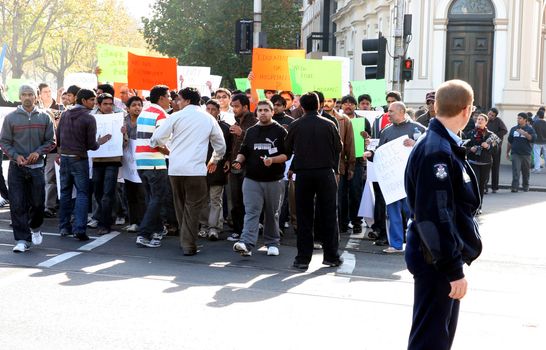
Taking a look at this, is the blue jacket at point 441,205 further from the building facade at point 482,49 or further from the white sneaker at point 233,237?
the building facade at point 482,49

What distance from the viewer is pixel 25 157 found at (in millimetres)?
10984

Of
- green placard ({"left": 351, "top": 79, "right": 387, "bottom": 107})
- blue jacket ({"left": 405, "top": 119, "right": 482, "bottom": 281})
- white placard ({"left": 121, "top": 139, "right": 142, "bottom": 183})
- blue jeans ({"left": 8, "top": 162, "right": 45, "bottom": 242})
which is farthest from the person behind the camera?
green placard ({"left": 351, "top": 79, "right": 387, "bottom": 107})

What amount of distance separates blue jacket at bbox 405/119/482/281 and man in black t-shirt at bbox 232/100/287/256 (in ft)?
19.0

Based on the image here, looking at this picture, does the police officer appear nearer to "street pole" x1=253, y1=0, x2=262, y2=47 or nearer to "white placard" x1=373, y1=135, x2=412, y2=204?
"white placard" x1=373, y1=135, x2=412, y2=204

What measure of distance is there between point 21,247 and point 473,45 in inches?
835

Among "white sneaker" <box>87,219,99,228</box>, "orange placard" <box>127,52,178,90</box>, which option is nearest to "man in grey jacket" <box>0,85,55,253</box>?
"white sneaker" <box>87,219,99,228</box>

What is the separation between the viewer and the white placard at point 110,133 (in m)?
12.6

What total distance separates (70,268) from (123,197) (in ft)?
13.4

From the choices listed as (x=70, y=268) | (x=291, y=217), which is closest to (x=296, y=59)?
(x=291, y=217)

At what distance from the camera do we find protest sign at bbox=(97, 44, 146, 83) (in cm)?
1586

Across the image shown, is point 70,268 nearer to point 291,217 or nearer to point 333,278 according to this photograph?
point 333,278

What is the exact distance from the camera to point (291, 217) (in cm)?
1348

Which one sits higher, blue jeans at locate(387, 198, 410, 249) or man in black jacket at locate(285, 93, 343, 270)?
man in black jacket at locate(285, 93, 343, 270)

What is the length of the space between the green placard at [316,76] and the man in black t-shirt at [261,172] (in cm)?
238
